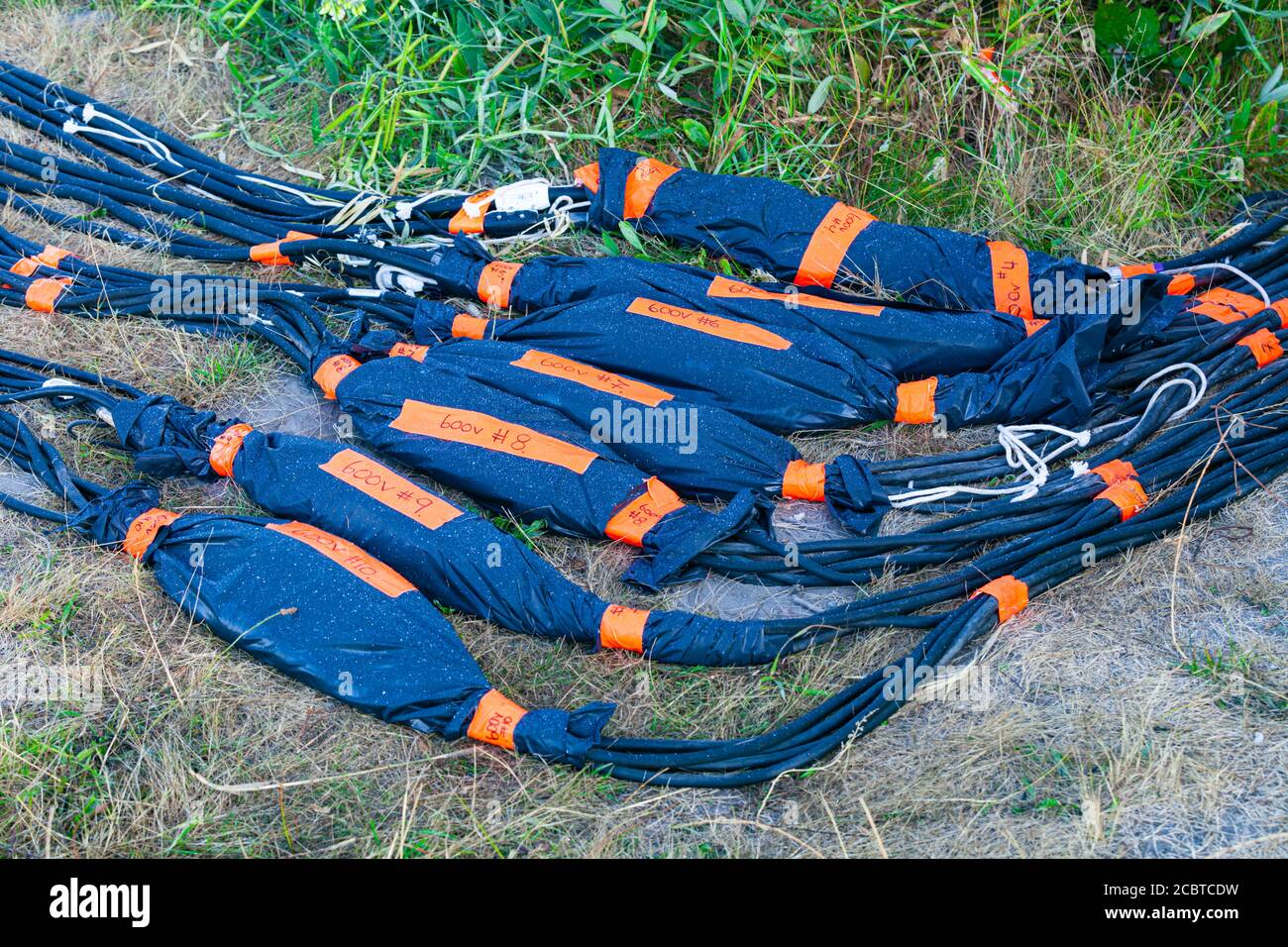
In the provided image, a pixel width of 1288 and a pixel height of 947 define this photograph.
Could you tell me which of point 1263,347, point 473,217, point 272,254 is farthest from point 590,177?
point 1263,347

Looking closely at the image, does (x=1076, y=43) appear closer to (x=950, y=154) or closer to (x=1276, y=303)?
(x=950, y=154)

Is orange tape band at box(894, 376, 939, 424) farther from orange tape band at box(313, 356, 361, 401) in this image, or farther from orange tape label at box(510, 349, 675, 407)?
orange tape band at box(313, 356, 361, 401)

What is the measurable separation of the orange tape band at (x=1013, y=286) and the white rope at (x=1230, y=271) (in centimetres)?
37

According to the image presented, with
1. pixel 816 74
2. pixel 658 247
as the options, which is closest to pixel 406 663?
pixel 658 247

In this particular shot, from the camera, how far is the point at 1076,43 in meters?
3.76

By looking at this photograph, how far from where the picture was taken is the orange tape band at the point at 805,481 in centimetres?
293

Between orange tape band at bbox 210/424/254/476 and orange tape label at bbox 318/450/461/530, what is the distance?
0.90ft

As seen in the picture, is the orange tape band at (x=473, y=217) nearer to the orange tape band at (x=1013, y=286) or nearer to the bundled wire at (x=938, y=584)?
the bundled wire at (x=938, y=584)

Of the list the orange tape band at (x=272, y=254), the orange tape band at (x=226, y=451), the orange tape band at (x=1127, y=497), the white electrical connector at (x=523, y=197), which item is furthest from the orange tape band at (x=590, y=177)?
the orange tape band at (x=1127, y=497)

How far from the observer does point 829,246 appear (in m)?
3.37

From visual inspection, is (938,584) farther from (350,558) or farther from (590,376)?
(350,558)

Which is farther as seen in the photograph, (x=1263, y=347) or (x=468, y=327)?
(x=468, y=327)

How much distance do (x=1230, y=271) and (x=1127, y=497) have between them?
1.02 m

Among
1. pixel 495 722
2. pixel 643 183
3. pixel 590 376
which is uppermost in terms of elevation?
pixel 643 183
